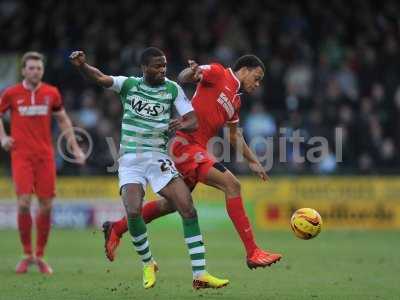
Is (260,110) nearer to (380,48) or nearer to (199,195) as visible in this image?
(199,195)

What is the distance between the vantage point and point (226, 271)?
41.6ft

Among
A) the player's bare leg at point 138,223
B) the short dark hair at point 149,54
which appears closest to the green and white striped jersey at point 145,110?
the short dark hair at point 149,54

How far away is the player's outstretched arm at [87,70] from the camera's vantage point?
32.2ft

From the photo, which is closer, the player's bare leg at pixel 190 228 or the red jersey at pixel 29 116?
the player's bare leg at pixel 190 228

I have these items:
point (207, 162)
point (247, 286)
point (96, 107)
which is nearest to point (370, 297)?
point (247, 286)

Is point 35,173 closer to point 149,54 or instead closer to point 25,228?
point 25,228

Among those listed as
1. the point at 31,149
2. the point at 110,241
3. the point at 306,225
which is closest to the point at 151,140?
the point at 110,241

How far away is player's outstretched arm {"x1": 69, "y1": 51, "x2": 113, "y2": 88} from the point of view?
980 cm

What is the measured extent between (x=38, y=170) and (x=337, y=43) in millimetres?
12463

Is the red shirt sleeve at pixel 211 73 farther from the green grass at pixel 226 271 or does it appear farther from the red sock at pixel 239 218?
the green grass at pixel 226 271

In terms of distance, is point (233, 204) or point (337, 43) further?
point (337, 43)

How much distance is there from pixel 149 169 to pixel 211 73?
1.38 meters

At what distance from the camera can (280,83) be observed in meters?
22.0

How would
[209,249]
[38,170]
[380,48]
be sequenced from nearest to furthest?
[38,170]
[209,249]
[380,48]
